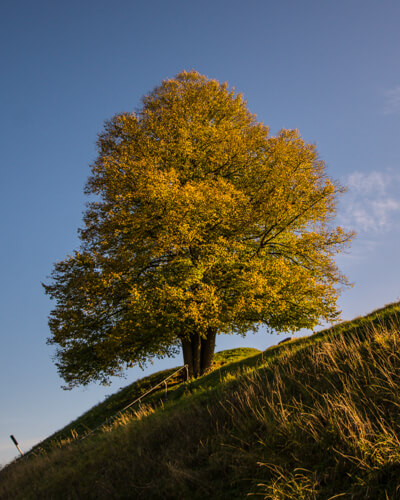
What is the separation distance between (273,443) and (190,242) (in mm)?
10443

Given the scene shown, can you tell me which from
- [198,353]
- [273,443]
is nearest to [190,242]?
[198,353]

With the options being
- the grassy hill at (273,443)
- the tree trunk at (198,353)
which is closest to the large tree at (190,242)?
the tree trunk at (198,353)

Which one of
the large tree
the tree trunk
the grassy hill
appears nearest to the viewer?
the grassy hill

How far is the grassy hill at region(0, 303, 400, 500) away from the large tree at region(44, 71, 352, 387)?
554 cm

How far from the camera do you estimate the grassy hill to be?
4.76 meters

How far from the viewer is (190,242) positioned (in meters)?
15.6

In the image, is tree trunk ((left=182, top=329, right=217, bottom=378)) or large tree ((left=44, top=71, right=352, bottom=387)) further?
tree trunk ((left=182, top=329, right=217, bottom=378))

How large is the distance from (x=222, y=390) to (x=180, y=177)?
11.6 metres

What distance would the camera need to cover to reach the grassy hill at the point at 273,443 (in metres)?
4.76

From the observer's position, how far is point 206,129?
17688mm

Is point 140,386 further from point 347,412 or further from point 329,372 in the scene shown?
point 347,412

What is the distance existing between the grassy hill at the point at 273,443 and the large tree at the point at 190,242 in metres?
5.54

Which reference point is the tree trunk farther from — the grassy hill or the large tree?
the grassy hill

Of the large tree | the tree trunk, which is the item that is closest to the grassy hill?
the large tree
